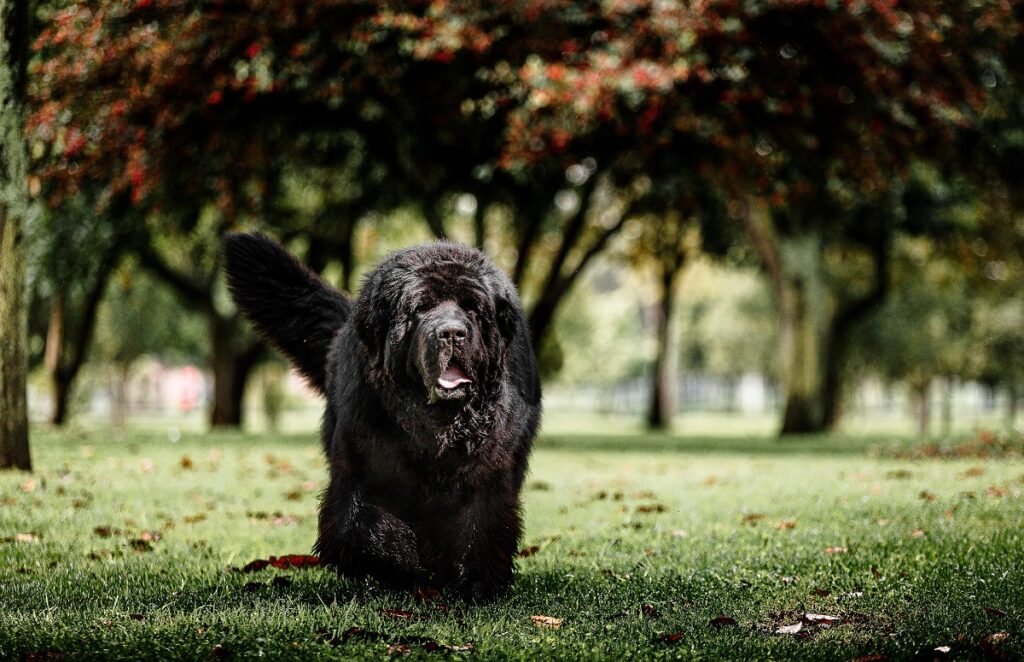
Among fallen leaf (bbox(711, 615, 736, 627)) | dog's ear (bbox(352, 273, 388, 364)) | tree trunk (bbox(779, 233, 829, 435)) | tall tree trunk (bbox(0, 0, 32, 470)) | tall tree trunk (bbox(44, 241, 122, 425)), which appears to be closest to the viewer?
fallen leaf (bbox(711, 615, 736, 627))

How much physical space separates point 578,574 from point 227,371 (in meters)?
18.1

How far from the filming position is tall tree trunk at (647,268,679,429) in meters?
26.4

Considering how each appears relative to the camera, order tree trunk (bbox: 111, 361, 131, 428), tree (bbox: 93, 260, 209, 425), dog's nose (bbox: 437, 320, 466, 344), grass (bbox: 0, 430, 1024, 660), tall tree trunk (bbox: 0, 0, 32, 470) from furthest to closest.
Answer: tree trunk (bbox: 111, 361, 131, 428), tree (bbox: 93, 260, 209, 425), tall tree trunk (bbox: 0, 0, 32, 470), dog's nose (bbox: 437, 320, 466, 344), grass (bbox: 0, 430, 1024, 660)

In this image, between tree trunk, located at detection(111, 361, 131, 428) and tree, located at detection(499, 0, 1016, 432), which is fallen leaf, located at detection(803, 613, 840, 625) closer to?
tree, located at detection(499, 0, 1016, 432)

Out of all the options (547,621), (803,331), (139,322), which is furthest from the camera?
(139,322)

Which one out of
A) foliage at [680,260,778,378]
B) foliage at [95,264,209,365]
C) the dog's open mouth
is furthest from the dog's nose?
foliage at [680,260,778,378]

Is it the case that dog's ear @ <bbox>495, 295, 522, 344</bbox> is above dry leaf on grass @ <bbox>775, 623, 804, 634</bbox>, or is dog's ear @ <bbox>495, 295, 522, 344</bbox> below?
above

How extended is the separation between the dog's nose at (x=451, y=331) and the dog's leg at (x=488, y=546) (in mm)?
838

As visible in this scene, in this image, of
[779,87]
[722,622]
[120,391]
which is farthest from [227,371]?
[722,622]

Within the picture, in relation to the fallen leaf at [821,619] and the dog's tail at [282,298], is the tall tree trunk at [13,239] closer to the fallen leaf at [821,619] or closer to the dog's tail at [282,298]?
the dog's tail at [282,298]

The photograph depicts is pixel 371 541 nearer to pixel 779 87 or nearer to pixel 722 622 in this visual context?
pixel 722 622

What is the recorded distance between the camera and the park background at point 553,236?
430 centimetres

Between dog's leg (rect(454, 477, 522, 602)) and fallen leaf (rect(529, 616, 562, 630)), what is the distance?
36cm

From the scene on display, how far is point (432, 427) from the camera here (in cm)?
410
